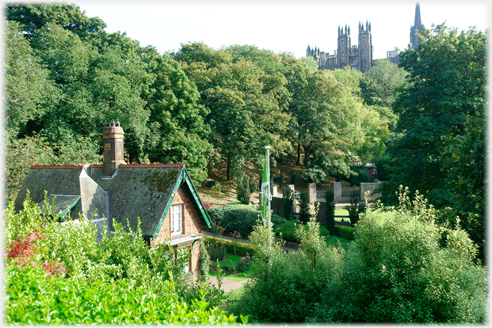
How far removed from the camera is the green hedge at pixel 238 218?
29438 mm

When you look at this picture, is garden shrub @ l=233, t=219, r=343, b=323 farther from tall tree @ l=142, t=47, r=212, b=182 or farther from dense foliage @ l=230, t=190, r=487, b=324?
tall tree @ l=142, t=47, r=212, b=182

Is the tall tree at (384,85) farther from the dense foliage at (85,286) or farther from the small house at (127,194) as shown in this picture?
the dense foliage at (85,286)

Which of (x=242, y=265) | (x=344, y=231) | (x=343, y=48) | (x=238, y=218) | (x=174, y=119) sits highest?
(x=343, y=48)

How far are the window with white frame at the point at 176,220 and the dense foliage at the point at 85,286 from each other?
7256 millimetres

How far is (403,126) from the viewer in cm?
2538

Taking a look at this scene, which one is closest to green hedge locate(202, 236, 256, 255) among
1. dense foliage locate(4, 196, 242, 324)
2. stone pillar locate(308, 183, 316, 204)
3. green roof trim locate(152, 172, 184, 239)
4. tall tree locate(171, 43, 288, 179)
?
green roof trim locate(152, 172, 184, 239)

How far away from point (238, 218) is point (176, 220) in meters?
12.9

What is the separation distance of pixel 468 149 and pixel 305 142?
31468 millimetres

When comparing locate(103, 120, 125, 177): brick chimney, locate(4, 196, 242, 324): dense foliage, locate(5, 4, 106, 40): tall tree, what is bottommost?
locate(4, 196, 242, 324): dense foliage

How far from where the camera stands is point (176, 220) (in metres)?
17.5

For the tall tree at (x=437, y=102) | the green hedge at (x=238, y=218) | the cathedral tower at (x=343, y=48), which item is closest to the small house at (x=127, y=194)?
the green hedge at (x=238, y=218)

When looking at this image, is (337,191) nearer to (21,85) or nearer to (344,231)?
(344,231)

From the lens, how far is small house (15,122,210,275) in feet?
53.6

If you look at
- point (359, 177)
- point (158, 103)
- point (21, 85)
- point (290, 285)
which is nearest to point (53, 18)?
point (158, 103)
